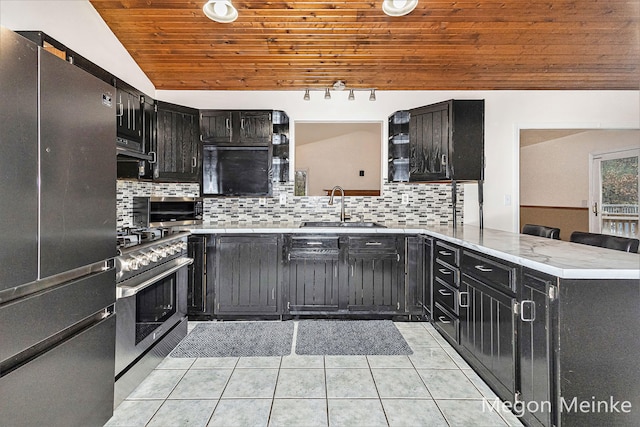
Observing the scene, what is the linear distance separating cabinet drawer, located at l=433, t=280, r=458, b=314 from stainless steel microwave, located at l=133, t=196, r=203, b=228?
231 centimetres

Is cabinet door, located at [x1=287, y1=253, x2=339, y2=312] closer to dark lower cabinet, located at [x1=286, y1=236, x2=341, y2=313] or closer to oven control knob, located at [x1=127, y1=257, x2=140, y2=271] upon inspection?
dark lower cabinet, located at [x1=286, y1=236, x2=341, y2=313]

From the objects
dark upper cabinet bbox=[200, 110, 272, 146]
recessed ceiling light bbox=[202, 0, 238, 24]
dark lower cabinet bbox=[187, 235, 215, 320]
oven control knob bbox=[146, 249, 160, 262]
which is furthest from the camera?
dark upper cabinet bbox=[200, 110, 272, 146]

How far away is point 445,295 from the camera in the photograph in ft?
8.38

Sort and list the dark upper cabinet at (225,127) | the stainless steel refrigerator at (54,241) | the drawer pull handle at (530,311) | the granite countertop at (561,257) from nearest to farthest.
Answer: the stainless steel refrigerator at (54,241), the granite countertop at (561,257), the drawer pull handle at (530,311), the dark upper cabinet at (225,127)

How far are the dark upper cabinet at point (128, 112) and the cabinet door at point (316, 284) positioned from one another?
67.4 inches

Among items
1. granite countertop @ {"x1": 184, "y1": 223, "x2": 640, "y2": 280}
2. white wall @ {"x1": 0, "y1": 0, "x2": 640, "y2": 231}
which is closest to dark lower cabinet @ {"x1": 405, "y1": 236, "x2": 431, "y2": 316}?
granite countertop @ {"x1": 184, "y1": 223, "x2": 640, "y2": 280}

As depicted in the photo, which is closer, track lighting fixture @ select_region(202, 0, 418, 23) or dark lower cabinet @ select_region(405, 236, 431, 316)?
track lighting fixture @ select_region(202, 0, 418, 23)

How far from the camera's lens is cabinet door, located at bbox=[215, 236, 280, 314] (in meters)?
2.99

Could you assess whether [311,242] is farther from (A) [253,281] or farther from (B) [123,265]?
(B) [123,265]

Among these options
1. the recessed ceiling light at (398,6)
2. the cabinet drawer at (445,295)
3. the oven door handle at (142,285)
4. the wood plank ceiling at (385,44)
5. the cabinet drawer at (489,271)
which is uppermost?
the wood plank ceiling at (385,44)

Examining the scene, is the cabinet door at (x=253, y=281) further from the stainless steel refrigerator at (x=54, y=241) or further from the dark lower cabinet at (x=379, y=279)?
the stainless steel refrigerator at (x=54, y=241)

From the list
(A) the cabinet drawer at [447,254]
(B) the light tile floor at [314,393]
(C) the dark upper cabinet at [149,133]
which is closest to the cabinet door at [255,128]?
(C) the dark upper cabinet at [149,133]

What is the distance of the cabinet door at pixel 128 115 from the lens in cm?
244

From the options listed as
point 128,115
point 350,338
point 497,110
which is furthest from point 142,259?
point 497,110
